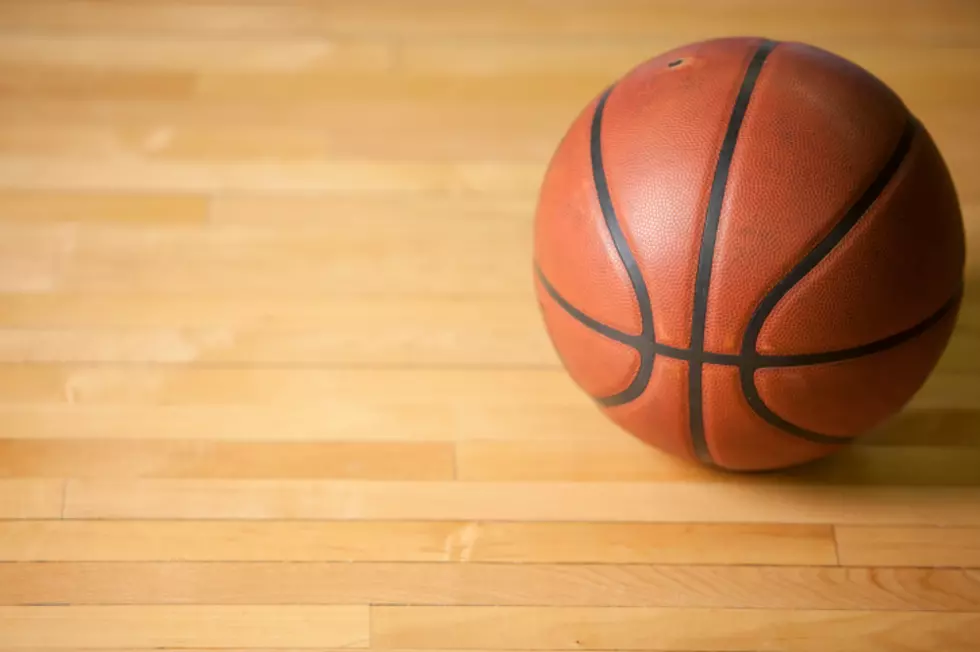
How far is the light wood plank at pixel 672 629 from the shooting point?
2.06m

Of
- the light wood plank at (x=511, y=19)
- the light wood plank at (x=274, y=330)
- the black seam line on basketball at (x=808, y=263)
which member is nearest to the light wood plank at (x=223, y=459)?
the light wood plank at (x=274, y=330)

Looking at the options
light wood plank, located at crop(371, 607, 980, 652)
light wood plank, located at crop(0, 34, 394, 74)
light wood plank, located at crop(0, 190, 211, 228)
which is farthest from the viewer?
light wood plank, located at crop(0, 34, 394, 74)

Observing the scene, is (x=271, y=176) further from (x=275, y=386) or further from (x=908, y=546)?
(x=908, y=546)

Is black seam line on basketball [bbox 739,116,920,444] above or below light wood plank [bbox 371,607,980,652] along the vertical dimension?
above

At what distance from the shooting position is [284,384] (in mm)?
2436

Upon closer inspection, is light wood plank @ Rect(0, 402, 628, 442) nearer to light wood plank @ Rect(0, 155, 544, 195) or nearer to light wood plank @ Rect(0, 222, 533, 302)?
light wood plank @ Rect(0, 222, 533, 302)

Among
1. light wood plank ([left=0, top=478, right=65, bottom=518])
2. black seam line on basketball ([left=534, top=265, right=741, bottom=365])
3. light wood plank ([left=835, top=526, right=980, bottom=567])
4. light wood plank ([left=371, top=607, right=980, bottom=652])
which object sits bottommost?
light wood plank ([left=0, top=478, right=65, bottom=518])

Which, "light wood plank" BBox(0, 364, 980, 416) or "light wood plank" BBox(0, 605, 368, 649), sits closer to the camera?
"light wood plank" BBox(0, 605, 368, 649)

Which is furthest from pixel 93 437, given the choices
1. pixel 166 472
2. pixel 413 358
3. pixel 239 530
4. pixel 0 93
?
pixel 0 93

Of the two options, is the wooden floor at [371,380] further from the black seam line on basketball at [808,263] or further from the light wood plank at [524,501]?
the black seam line on basketball at [808,263]

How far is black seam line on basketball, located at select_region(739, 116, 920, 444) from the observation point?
5.91 feet

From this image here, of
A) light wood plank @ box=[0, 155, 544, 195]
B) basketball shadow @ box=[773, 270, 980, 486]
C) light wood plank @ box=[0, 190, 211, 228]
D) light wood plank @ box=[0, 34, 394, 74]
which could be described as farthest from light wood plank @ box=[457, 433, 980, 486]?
light wood plank @ box=[0, 34, 394, 74]

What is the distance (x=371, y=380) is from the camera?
245 centimetres

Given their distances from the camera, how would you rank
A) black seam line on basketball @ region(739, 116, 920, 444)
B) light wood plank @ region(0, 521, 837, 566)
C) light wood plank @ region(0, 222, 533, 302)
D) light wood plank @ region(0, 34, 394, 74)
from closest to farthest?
black seam line on basketball @ region(739, 116, 920, 444), light wood plank @ region(0, 521, 837, 566), light wood plank @ region(0, 222, 533, 302), light wood plank @ region(0, 34, 394, 74)
